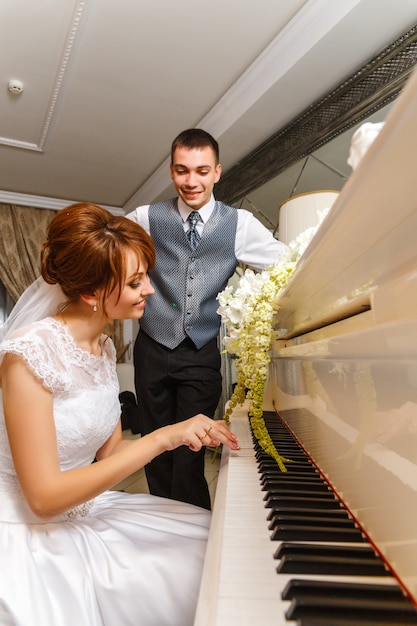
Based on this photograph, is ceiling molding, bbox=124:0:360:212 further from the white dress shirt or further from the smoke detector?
the smoke detector

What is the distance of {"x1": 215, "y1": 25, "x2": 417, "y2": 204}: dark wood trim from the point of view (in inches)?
108

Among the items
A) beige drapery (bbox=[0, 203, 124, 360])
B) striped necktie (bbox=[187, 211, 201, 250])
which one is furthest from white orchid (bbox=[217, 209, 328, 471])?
beige drapery (bbox=[0, 203, 124, 360])

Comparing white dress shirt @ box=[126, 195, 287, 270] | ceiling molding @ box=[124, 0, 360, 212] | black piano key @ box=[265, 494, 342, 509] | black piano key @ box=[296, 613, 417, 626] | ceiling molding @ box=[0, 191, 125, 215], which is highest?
ceiling molding @ box=[0, 191, 125, 215]

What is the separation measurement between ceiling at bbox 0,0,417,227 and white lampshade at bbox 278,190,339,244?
1171mm

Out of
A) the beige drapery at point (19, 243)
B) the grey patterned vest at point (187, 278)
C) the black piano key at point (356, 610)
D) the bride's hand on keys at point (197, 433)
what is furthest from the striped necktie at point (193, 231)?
the beige drapery at point (19, 243)

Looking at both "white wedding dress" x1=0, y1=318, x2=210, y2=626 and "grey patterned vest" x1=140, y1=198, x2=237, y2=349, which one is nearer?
"white wedding dress" x1=0, y1=318, x2=210, y2=626

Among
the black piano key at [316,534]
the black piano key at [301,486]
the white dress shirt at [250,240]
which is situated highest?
the white dress shirt at [250,240]

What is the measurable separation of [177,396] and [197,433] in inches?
42.9

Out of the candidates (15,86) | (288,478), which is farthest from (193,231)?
(15,86)

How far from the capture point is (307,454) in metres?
1.10

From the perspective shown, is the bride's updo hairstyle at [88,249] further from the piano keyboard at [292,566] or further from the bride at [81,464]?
the piano keyboard at [292,566]

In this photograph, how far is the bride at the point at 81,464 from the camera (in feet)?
3.05

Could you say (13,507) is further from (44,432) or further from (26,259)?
(26,259)

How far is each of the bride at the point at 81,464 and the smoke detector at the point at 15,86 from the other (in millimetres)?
2799
